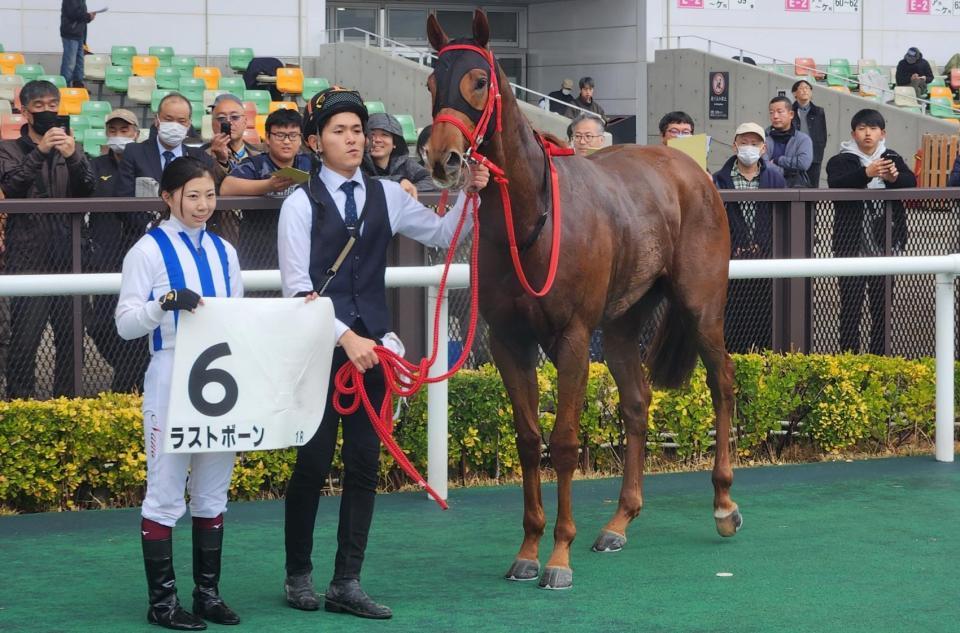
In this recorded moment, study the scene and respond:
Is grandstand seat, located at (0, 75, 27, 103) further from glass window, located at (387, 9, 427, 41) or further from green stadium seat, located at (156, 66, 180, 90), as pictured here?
glass window, located at (387, 9, 427, 41)

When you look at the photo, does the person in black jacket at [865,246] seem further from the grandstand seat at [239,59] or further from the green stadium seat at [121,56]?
the grandstand seat at [239,59]

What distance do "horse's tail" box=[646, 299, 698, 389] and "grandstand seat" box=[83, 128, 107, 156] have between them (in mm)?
10388

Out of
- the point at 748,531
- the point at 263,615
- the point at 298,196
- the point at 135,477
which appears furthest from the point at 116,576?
the point at 748,531

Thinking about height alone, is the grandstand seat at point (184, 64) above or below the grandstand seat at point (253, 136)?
above

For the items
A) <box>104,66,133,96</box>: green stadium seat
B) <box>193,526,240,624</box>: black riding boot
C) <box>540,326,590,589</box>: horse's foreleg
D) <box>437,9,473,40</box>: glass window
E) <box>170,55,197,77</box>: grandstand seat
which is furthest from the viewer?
<box>437,9,473,40</box>: glass window

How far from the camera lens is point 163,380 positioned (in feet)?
13.1

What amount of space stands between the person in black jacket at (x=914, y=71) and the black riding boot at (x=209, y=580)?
19.9m

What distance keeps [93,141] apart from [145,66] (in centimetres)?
324

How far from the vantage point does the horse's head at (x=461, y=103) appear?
Result: 4.07 metres

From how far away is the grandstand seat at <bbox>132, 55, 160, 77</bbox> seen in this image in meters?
17.8

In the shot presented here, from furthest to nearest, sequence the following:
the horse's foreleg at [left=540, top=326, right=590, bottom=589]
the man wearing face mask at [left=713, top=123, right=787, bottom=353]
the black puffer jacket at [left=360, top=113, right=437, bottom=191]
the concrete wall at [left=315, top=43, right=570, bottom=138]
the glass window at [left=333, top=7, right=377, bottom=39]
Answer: the glass window at [left=333, top=7, right=377, bottom=39]
the concrete wall at [left=315, top=43, right=570, bottom=138]
the black puffer jacket at [left=360, top=113, right=437, bottom=191]
the man wearing face mask at [left=713, top=123, right=787, bottom=353]
the horse's foreleg at [left=540, top=326, right=590, bottom=589]

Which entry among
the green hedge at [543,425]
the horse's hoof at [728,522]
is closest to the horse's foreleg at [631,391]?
the horse's hoof at [728,522]

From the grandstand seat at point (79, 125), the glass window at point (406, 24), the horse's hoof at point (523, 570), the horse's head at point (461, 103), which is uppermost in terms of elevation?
the glass window at point (406, 24)

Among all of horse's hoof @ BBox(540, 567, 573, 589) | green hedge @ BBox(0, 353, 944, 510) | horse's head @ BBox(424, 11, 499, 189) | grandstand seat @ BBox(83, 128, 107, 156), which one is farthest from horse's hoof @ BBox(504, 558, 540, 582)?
grandstand seat @ BBox(83, 128, 107, 156)
